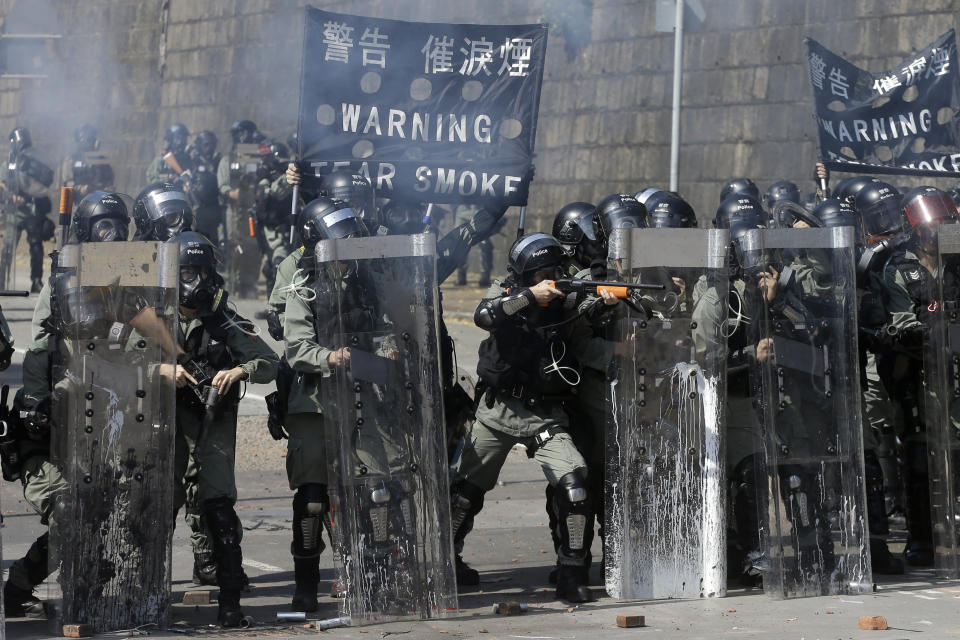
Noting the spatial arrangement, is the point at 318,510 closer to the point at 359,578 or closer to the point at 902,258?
the point at 359,578

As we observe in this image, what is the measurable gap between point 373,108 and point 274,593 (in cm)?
262

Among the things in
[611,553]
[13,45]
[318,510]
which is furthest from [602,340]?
[13,45]

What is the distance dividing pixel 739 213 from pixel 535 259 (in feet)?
5.60

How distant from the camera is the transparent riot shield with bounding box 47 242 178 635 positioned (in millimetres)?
5715

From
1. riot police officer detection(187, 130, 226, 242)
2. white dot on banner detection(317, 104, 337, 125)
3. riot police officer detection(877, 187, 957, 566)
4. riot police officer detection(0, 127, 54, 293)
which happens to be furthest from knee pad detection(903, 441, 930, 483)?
riot police officer detection(0, 127, 54, 293)

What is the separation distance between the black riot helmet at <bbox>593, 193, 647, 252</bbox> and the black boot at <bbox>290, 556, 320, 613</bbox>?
6.77ft

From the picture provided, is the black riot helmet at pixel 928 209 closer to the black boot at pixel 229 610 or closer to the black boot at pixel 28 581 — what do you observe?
the black boot at pixel 229 610

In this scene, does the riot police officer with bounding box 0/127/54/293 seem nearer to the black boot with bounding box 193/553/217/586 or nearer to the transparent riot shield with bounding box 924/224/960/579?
the black boot with bounding box 193/553/217/586

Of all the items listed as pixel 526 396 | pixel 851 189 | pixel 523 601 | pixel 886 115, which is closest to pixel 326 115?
pixel 526 396

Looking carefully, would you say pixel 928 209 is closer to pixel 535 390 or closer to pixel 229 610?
pixel 535 390

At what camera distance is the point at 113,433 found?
5.78 m

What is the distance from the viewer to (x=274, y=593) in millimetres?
6754

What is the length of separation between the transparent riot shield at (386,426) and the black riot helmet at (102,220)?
61.8 inches

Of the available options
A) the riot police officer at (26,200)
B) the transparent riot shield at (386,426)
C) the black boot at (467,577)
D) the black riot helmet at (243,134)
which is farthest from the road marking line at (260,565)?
the black riot helmet at (243,134)
